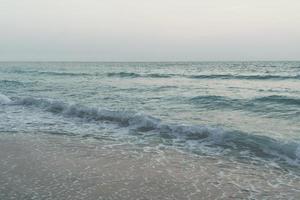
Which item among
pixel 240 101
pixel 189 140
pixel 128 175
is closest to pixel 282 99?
pixel 240 101

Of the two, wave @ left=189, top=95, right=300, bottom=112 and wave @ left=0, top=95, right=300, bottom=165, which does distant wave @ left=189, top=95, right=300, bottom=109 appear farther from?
wave @ left=0, top=95, right=300, bottom=165

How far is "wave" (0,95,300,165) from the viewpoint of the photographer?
866 cm

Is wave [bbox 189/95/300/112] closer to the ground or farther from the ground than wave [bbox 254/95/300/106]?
closer to the ground

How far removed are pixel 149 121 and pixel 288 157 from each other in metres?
4.91

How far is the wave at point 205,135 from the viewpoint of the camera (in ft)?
28.4

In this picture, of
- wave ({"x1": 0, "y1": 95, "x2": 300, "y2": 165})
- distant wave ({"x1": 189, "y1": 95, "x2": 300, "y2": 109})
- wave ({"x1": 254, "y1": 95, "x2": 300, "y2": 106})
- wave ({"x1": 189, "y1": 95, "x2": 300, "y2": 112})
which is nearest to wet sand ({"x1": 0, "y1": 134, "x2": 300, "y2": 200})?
wave ({"x1": 0, "y1": 95, "x2": 300, "y2": 165})

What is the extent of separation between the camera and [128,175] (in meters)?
6.99

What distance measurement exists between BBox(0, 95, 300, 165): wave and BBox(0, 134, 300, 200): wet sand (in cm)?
110

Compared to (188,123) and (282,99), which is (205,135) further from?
(282,99)

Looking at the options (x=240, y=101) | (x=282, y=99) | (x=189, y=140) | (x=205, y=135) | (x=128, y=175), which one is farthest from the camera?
(x=282, y=99)

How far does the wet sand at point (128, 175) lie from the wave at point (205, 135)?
1097 millimetres

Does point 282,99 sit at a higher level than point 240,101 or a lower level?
higher

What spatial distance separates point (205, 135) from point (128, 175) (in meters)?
3.95

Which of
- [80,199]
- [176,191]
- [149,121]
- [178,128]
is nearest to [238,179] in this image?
[176,191]
